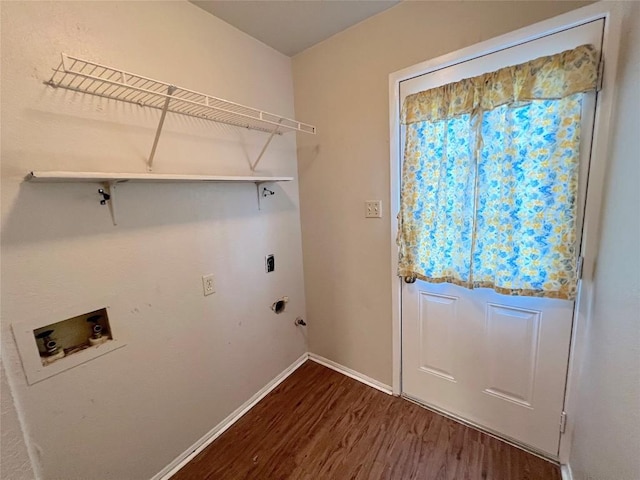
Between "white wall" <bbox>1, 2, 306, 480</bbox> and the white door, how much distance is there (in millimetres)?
1084

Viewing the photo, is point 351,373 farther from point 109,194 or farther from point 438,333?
point 109,194

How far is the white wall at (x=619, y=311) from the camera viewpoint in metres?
0.82

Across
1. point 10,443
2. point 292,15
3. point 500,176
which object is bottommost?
point 10,443

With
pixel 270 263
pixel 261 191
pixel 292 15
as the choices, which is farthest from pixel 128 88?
pixel 270 263

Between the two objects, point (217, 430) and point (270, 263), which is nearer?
point (217, 430)

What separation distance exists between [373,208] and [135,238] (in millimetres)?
1359

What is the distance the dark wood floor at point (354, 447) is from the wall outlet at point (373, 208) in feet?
→ 4.27

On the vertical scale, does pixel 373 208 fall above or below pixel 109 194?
below

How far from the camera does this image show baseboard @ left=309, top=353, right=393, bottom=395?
1.98 metres

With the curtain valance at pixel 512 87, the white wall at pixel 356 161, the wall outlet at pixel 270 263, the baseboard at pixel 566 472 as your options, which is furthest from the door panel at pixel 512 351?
the wall outlet at pixel 270 263

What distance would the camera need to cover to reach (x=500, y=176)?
1.31 m

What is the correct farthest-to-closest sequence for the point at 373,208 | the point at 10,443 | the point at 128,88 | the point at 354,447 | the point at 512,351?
the point at 373,208 → the point at 354,447 → the point at 512,351 → the point at 128,88 → the point at 10,443

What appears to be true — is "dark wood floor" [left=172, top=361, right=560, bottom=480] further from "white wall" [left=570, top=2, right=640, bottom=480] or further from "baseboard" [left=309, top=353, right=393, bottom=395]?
"white wall" [left=570, top=2, right=640, bottom=480]

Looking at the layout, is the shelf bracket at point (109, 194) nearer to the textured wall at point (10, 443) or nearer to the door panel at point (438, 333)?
the textured wall at point (10, 443)
